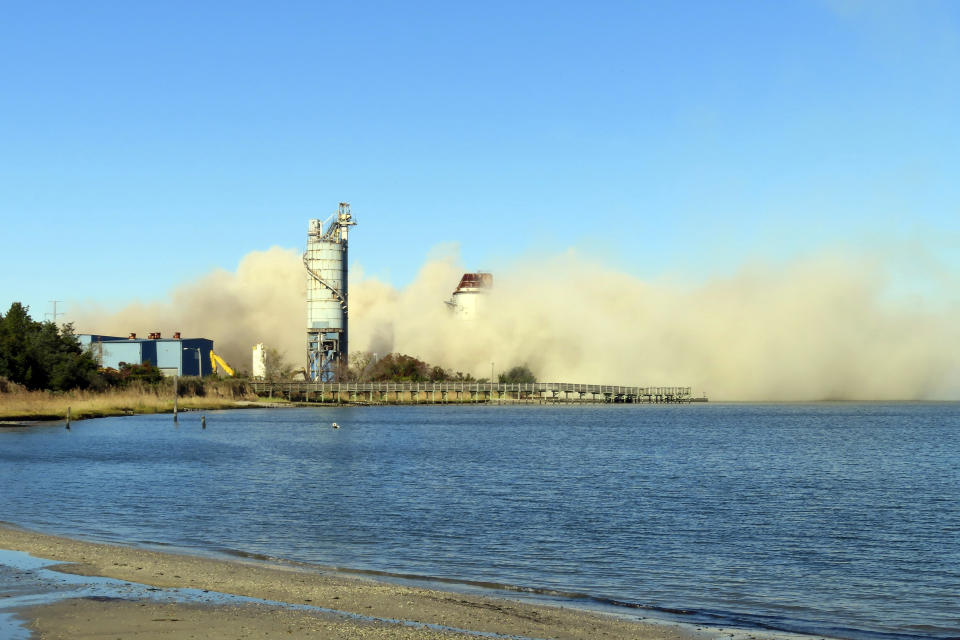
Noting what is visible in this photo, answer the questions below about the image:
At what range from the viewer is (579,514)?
102 ft

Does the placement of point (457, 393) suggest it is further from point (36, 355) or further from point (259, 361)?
point (36, 355)

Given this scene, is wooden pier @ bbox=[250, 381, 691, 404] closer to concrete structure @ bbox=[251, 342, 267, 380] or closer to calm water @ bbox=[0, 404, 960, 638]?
concrete structure @ bbox=[251, 342, 267, 380]

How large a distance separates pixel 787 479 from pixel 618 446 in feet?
80.8

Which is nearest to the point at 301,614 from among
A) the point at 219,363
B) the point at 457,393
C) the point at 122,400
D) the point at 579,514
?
the point at 579,514

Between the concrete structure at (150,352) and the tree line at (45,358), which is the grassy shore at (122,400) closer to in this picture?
the tree line at (45,358)

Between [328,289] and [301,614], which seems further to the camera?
[328,289]

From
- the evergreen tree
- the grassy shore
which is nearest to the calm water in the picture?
the grassy shore

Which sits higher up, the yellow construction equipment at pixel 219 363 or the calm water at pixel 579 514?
the yellow construction equipment at pixel 219 363

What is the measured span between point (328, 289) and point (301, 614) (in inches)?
5185

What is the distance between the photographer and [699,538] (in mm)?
26562

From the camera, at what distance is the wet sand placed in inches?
561

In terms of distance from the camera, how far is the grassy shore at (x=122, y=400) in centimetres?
8444

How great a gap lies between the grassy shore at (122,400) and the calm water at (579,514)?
18716 mm

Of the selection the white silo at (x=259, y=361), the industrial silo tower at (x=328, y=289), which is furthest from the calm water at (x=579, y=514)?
the white silo at (x=259, y=361)
